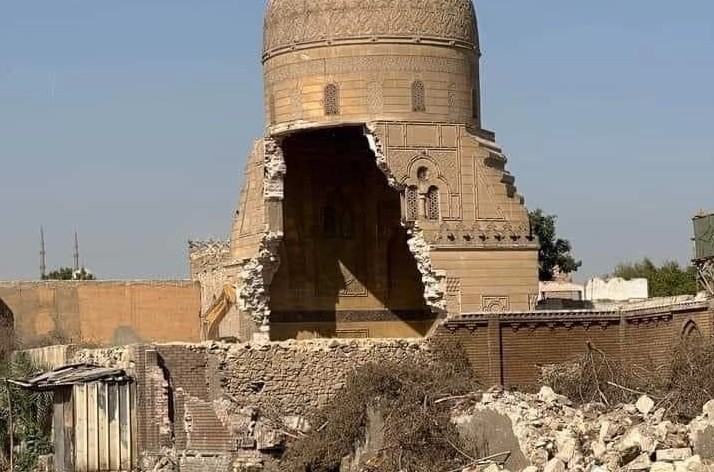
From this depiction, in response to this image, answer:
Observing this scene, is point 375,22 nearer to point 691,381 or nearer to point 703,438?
point 691,381

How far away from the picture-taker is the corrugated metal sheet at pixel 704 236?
28.5m

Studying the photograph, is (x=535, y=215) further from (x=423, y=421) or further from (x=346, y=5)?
(x=423, y=421)

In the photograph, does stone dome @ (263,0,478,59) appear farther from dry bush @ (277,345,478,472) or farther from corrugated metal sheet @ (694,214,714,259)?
dry bush @ (277,345,478,472)

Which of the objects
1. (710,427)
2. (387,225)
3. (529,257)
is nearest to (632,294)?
(387,225)

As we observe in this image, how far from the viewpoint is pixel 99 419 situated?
2788cm

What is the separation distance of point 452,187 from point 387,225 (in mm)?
4518

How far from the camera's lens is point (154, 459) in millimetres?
27391

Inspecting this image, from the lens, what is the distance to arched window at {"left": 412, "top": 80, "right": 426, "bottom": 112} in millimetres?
31000

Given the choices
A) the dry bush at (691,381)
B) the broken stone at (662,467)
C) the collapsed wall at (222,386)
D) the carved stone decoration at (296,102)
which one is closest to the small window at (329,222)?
the carved stone decoration at (296,102)

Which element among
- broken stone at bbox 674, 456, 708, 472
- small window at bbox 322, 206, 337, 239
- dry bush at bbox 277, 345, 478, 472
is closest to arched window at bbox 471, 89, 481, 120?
small window at bbox 322, 206, 337, 239

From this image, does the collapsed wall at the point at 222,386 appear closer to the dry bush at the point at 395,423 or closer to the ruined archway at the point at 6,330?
the dry bush at the point at 395,423

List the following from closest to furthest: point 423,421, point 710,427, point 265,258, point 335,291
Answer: point 710,427, point 423,421, point 265,258, point 335,291

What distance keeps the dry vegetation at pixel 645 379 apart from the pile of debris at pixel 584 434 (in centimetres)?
44

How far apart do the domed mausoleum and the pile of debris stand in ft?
19.9
